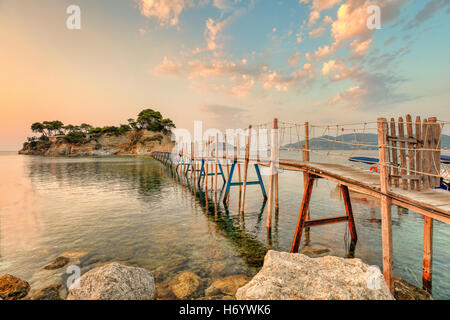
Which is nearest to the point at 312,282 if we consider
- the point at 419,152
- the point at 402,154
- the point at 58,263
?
the point at 402,154

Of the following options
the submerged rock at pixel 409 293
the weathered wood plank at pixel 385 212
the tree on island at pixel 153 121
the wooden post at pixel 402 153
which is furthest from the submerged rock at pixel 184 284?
the tree on island at pixel 153 121

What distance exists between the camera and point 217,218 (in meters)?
14.4

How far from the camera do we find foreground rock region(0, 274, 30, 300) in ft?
20.3

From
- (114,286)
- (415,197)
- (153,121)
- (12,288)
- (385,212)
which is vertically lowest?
(12,288)

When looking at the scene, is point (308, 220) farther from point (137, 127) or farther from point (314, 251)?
point (137, 127)

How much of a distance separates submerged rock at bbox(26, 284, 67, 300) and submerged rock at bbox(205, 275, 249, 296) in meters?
4.83

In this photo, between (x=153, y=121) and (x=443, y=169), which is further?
(x=153, y=121)

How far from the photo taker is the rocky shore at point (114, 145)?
108625 mm

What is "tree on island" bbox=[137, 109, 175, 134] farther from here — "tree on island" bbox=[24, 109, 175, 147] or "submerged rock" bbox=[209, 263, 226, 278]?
"submerged rock" bbox=[209, 263, 226, 278]

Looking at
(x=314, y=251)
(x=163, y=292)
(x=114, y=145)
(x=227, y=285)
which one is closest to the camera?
(x=163, y=292)

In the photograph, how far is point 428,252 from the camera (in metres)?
6.09

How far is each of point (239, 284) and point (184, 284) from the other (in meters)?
1.96

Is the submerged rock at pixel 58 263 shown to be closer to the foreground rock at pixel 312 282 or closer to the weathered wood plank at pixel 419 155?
the foreground rock at pixel 312 282
